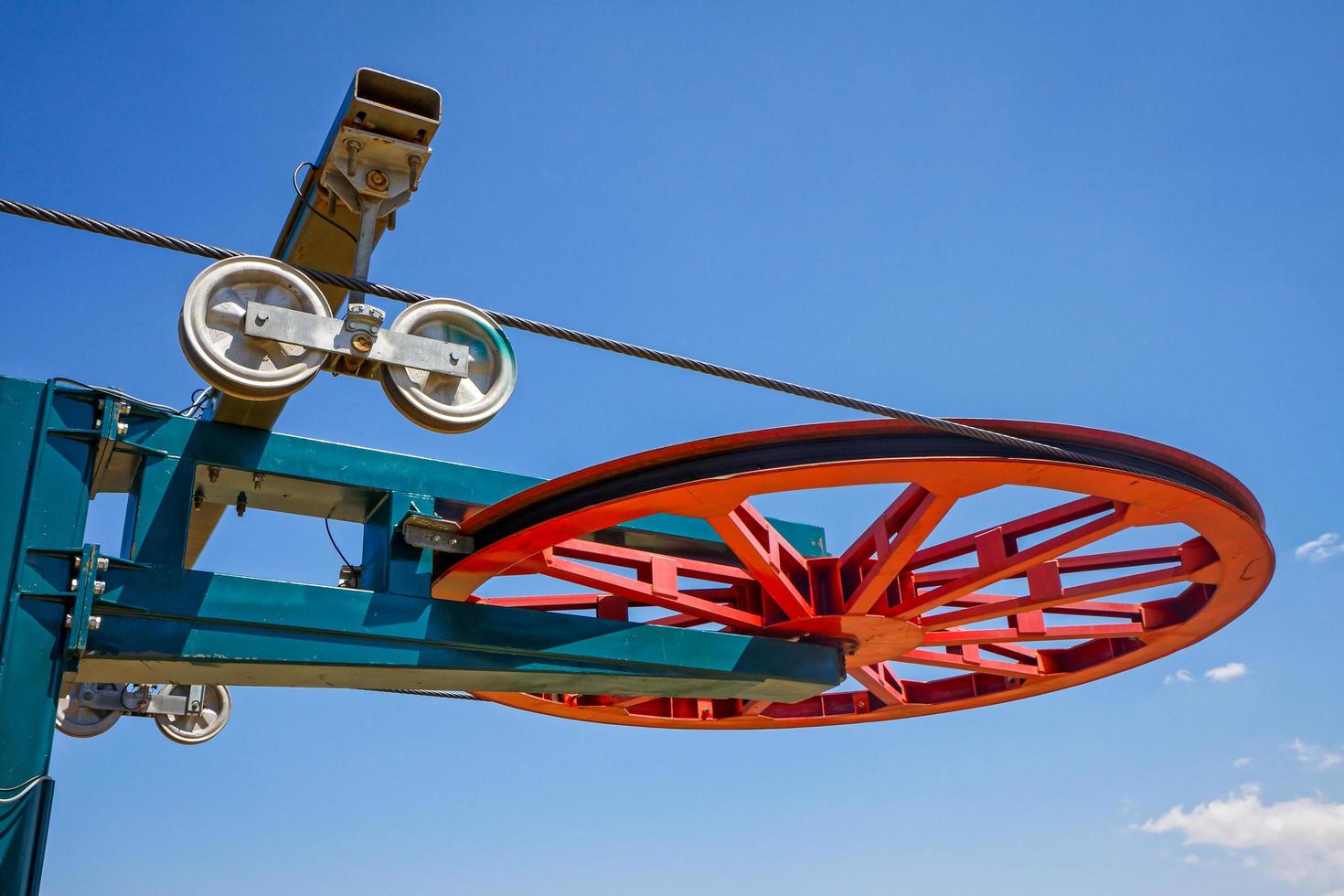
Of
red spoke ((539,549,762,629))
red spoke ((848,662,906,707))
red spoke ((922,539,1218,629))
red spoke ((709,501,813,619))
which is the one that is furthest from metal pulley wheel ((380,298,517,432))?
red spoke ((848,662,906,707))

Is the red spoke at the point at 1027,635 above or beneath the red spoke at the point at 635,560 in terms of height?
beneath

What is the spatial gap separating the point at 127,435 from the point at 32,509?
1231 mm

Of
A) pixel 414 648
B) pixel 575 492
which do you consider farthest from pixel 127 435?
pixel 575 492

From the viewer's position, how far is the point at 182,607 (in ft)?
28.6

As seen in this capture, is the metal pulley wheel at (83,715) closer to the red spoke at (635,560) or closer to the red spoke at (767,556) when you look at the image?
the red spoke at (635,560)

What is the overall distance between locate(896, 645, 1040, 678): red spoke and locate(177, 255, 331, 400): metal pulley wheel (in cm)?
778

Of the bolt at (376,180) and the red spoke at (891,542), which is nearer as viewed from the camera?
the bolt at (376,180)

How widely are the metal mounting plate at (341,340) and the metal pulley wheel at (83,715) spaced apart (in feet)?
24.6

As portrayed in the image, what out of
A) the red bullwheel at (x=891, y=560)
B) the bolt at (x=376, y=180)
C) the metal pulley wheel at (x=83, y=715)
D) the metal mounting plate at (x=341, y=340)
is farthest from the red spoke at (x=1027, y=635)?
the metal pulley wheel at (x=83, y=715)

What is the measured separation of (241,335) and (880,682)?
29.9 ft

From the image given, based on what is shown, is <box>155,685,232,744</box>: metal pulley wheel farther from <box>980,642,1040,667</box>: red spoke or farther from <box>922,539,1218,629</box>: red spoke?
<box>980,642,1040,667</box>: red spoke

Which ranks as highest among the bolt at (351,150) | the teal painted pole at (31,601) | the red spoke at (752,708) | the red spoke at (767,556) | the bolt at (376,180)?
Answer: the bolt at (351,150)

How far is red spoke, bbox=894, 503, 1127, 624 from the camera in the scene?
10352 millimetres

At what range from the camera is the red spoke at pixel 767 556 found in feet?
34.1
